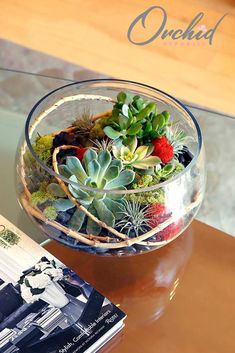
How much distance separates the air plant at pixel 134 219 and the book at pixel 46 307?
0.10m

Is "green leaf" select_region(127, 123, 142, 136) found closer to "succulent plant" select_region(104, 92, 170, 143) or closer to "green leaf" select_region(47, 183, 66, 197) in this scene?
"succulent plant" select_region(104, 92, 170, 143)

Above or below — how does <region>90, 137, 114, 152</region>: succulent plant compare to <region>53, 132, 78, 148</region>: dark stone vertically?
above

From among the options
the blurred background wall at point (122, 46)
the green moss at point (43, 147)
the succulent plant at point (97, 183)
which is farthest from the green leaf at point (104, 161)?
the blurred background wall at point (122, 46)

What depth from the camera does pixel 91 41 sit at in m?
2.04

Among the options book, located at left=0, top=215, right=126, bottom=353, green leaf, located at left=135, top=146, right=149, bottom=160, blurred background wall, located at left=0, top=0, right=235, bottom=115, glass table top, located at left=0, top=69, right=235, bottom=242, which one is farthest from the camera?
blurred background wall, located at left=0, top=0, right=235, bottom=115

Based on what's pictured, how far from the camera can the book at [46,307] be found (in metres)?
0.80

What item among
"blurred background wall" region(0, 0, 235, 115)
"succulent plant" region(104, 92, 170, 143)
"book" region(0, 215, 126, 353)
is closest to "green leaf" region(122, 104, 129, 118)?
"succulent plant" region(104, 92, 170, 143)

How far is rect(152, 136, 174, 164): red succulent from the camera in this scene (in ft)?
2.97

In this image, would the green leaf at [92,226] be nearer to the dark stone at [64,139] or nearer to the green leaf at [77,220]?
the green leaf at [77,220]

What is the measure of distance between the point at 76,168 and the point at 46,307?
0.65 ft

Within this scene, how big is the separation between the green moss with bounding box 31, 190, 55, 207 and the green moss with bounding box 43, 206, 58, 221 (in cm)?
1

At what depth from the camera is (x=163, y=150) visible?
906 mm

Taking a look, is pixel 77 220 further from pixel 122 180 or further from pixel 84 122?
pixel 84 122

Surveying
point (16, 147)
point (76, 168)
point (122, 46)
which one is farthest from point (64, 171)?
point (122, 46)
